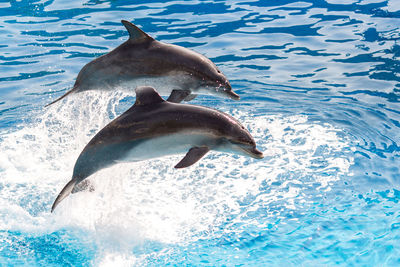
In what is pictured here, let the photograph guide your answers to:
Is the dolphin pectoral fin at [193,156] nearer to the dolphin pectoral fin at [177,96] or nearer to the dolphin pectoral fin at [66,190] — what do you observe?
the dolphin pectoral fin at [177,96]

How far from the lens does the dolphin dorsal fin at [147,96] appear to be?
15.6 feet

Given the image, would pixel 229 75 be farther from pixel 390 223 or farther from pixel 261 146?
pixel 390 223

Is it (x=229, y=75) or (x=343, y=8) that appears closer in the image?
(x=229, y=75)

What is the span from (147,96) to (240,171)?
11.2ft

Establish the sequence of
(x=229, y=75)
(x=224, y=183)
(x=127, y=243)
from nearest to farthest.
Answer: (x=127, y=243) < (x=224, y=183) < (x=229, y=75)

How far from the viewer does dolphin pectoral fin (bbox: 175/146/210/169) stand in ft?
14.9

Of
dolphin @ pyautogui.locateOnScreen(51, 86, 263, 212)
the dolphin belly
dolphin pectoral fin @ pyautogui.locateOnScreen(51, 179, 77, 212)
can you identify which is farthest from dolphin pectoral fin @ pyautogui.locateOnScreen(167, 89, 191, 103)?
dolphin pectoral fin @ pyautogui.locateOnScreen(51, 179, 77, 212)

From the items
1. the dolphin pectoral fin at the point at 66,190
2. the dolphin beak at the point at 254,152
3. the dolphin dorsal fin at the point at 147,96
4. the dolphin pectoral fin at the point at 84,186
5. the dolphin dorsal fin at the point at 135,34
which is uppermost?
the dolphin dorsal fin at the point at 135,34

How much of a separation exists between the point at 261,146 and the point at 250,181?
0.99 meters

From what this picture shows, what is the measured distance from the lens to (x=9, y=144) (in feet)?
28.5

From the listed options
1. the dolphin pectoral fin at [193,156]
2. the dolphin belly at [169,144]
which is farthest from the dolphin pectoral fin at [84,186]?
the dolphin pectoral fin at [193,156]

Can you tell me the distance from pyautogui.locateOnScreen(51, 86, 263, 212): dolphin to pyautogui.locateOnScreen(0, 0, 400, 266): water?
1.45m

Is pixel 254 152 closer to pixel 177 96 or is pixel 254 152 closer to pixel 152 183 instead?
pixel 177 96

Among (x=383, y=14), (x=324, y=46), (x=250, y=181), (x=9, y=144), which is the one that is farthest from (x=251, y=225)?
(x=383, y=14)
